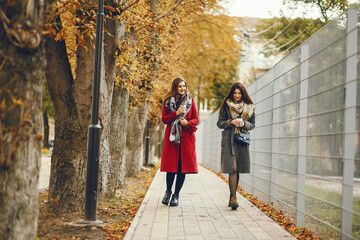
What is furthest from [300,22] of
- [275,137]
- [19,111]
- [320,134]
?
[19,111]

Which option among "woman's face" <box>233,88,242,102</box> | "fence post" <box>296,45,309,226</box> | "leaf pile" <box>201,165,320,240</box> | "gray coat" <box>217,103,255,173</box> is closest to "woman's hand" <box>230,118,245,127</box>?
"gray coat" <box>217,103,255,173</box>

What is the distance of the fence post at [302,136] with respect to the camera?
607 centimetres

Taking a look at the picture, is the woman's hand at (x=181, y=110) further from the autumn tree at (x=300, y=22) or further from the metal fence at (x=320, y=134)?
the autumn tree at (x=300, y=22)

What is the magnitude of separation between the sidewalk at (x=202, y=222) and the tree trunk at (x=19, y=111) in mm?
1672

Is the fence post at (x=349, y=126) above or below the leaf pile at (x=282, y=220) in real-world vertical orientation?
above

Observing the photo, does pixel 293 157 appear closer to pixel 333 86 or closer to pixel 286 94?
pixel 286 94

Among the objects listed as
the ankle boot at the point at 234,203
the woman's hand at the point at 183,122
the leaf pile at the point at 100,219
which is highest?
the woman's hand at the point at 183,122

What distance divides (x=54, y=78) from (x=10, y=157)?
3322 millimetres

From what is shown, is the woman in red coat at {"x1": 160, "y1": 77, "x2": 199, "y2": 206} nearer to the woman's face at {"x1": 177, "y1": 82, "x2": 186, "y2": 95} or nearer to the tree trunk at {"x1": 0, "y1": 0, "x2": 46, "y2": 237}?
the woman's face at {"x1": 177, "y1": 82, "x2": 186, "y2": 95}

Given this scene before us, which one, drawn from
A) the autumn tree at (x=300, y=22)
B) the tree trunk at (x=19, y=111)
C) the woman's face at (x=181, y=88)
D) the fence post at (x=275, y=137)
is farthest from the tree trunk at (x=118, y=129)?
the autumn tree at (x=300, y=22)

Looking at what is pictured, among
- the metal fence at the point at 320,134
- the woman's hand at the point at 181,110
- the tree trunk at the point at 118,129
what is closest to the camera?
the metal fence at the point at 320,134

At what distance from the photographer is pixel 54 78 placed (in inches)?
276

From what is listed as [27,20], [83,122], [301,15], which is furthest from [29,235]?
[301,15]

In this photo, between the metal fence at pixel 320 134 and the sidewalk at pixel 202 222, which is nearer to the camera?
the metal fence at pixel 320 134
